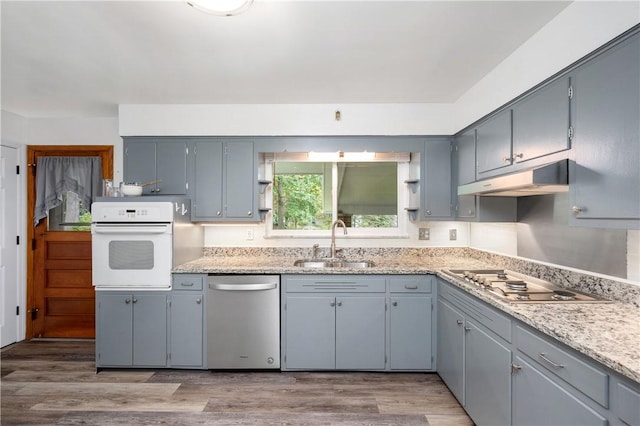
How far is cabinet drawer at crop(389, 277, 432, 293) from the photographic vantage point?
107 inches

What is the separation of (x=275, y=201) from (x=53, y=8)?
222 centimetres

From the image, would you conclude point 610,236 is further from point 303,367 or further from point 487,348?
point 303,367

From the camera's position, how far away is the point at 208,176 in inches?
123

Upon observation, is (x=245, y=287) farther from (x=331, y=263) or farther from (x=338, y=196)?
(x=338, y=196)

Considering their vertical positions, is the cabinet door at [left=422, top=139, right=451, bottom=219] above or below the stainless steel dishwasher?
above

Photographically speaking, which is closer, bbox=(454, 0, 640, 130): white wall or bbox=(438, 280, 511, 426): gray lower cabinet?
bbox=(454, 0, 640, 130): white wall

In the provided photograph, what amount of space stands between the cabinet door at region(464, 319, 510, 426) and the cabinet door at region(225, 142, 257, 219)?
6.81 feet

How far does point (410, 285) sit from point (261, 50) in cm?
209

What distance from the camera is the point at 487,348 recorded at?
189 cm

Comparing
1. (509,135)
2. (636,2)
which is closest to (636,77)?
(636,2)

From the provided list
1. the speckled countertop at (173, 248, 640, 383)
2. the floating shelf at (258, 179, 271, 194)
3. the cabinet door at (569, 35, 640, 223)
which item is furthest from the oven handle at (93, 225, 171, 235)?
the cabinet door at (569, 35, 640, 223)

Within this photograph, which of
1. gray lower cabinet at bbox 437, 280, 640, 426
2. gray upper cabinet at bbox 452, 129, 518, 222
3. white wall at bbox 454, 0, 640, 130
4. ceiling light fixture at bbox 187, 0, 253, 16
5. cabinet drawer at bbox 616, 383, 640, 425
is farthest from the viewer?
gray upper cabinet at bbox 452, 129, 518, 222

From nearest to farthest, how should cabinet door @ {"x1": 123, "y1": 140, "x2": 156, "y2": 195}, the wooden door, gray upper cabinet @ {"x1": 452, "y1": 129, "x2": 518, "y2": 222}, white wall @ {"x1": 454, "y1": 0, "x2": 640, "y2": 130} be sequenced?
white wall @ {"x1": 454, "y1": 0, "x2": 640, "y2": 130}
gray upper cabinet @ {"x1": 452, "y1": 129, "x2": 518, "y2": 222}
cabinet door @ {"x1": 123, "y1": 140, "x2": 156, "y2": 195}
the wooden door

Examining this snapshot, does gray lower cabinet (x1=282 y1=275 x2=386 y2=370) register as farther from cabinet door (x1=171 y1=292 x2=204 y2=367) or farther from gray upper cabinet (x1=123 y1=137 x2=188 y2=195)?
gray upper cabinet (x1=123 y1=137 x2=188 y2=195)
